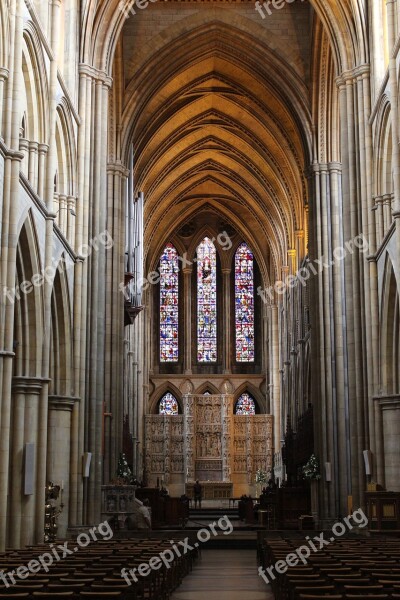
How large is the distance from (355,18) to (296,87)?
7.93 metres

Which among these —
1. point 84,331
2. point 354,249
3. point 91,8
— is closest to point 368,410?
point 354,249

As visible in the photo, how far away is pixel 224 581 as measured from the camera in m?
18.7

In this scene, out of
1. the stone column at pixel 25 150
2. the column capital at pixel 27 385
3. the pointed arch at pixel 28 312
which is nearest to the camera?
the column capital at pixel 27 385

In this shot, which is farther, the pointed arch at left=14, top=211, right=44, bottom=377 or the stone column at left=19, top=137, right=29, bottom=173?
the stone column at left=19, top=137, right=29, bottom=173

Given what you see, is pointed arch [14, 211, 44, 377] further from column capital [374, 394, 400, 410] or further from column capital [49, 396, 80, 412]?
column capital [374, 394, 400, 410]

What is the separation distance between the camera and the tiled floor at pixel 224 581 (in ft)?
51.0

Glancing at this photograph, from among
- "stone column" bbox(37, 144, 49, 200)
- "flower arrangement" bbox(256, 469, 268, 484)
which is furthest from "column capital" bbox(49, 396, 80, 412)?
"flower arrangement" bbox(256, 469, 268, 484)

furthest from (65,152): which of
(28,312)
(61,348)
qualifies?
(28,312)

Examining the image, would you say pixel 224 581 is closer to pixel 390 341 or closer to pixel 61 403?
pixel 61 403

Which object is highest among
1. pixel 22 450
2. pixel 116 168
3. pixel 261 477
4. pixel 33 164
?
pixel 116 168

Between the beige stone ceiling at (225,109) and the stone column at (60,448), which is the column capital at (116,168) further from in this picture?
the stone column at (60,448)

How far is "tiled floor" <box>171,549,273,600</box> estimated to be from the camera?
15.5m

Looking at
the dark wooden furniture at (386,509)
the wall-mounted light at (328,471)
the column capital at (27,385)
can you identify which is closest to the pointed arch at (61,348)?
the column capital at (27,385)

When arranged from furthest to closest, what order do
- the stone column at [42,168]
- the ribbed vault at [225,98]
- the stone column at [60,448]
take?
the ribbed vault at [225,98], the stone column at [60,448], the stone column at [42,168]
